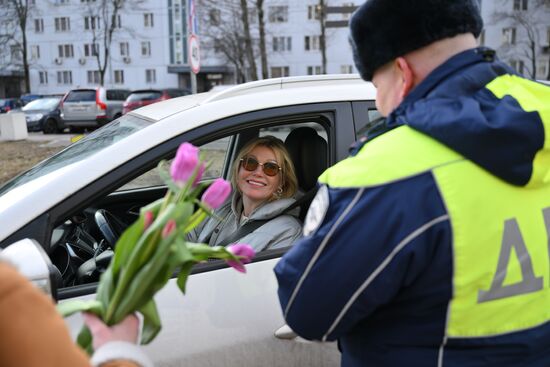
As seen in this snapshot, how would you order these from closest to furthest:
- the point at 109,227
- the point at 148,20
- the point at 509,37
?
the point at 109,227
the point at 509,37
the point at 148,20

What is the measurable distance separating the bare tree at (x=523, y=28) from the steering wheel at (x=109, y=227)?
50361mm

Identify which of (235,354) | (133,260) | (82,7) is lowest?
(235,354)

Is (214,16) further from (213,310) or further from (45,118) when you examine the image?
(213,310)

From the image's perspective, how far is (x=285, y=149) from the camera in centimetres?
283

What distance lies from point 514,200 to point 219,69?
53.2m

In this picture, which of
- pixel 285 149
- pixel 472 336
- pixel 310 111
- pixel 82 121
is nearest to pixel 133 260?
pixel 472 336

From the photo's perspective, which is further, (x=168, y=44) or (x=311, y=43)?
(x=168, y=44)

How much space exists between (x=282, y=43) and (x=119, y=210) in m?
50.2

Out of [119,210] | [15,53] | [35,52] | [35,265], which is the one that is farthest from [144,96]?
[35,52]

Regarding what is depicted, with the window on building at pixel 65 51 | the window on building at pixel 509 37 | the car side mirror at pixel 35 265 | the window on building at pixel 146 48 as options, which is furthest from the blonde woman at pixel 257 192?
the window on building at pixel 65 51

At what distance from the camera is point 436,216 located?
1049 millimetres

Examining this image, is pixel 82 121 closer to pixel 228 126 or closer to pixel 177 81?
pixel 228 126

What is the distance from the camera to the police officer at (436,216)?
1056 millimetres

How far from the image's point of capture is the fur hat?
3.71 feet
